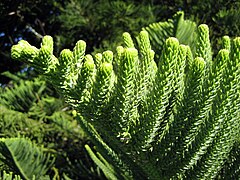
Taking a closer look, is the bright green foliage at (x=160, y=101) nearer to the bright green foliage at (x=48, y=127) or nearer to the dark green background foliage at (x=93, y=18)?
the bright green foliage at (x=48, y=127)

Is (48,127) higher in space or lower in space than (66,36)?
lower

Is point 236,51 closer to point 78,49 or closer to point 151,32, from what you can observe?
point 78,49

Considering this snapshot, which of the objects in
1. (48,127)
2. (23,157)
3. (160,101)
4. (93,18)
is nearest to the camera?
(160,101)

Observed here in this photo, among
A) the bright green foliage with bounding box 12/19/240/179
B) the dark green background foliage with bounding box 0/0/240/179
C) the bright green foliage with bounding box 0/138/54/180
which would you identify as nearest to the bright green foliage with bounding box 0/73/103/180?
the dark green background foliage with bounding box 0/0/240/179

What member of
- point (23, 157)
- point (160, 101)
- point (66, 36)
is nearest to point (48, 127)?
point (23, 157)

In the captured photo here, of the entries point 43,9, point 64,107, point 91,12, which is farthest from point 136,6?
point 64,107

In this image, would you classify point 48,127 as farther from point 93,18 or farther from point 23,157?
point 93,18
